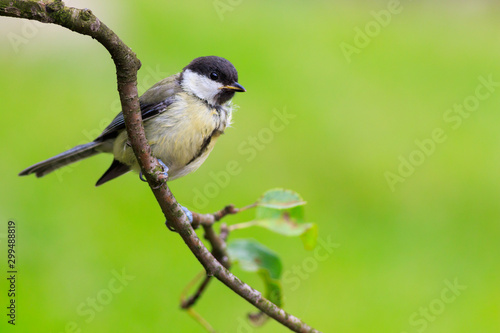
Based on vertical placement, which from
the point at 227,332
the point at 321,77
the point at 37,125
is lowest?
the point at 37,125

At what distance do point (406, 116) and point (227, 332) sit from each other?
11.7 ft

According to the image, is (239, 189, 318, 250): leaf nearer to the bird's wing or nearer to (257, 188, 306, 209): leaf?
(257, 188, 306, 209): leaf

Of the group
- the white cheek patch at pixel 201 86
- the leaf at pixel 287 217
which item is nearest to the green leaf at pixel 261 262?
the leaf at pixel 287 217

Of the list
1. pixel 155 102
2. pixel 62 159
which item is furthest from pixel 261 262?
pixel 62 159

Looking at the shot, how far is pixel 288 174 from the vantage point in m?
5.26

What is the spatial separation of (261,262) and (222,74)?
0.90 meters

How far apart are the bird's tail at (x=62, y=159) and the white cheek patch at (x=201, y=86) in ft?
1.67

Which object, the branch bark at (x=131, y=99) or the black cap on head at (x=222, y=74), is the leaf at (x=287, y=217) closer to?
the branch bark at (x=131, y=99)

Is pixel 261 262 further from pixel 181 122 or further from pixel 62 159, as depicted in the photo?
pixel 62 159

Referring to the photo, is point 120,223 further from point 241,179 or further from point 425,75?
point 425,75

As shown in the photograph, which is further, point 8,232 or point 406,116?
point 406,116

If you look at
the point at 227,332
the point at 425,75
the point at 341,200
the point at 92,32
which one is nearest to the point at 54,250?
the point at 227,332

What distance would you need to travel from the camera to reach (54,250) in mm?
4039

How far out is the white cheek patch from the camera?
102 inches
